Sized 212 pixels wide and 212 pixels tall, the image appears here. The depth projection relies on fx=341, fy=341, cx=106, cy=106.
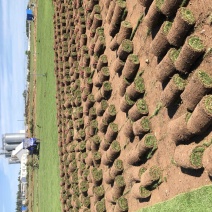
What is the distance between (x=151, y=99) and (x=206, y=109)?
2009mm

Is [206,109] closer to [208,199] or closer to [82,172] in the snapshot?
[208,199]

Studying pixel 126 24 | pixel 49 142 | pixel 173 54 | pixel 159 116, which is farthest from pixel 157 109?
pixel 49 142

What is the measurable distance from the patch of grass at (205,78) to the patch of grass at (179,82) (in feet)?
1.99

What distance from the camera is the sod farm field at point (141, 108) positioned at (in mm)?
4648

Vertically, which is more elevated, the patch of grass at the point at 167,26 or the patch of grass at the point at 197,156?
the patch of grass at the point at 167,26

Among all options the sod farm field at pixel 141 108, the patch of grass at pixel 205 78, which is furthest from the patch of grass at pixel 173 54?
the patch of grass at pixel 205 78

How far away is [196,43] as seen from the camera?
4.57 meters

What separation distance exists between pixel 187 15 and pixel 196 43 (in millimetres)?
506

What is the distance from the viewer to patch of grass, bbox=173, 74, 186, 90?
5023 millimetres

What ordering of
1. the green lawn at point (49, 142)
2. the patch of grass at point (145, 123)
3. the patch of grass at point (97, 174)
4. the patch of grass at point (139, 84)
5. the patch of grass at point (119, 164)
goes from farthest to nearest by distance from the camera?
the green lawn at point (49, 142)
the patch of grass at point (97, 174)
the patch of grass at point (119, 164)
the patch of grass at point (139, 84)
the patch of grass at point (145, 123)

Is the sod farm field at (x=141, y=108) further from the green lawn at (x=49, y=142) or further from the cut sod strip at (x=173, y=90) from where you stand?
the green lawn at (x=49, y=142)

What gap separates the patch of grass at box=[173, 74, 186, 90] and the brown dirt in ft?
0.39

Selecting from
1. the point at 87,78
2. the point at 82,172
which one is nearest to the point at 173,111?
the point at 87,78

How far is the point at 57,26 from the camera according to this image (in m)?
16.4
